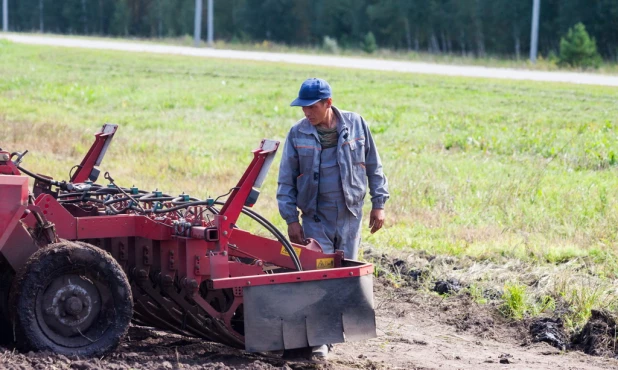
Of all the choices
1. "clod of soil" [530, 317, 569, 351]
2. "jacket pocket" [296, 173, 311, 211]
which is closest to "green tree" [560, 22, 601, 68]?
"clod of soil" [530, 317, 569, 351]

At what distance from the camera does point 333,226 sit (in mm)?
6676

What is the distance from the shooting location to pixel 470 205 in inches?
437

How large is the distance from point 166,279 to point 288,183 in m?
1.16

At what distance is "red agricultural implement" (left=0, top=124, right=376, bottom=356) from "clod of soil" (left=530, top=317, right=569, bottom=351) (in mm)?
1672

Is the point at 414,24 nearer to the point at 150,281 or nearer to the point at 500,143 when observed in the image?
the point at 500,143

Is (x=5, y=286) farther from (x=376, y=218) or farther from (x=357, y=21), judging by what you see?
(x=357, y=21)

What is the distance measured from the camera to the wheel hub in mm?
5508

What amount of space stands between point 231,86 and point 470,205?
1622 centimetres

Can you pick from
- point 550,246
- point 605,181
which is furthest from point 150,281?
point 605,181

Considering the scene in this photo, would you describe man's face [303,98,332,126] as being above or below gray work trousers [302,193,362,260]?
above

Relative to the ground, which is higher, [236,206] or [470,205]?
[236,206]

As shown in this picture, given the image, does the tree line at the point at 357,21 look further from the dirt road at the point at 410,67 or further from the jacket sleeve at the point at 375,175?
the jacket sleeve at the point at 375,175

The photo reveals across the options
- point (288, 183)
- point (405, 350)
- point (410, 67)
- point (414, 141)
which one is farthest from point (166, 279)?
point (410, 67)

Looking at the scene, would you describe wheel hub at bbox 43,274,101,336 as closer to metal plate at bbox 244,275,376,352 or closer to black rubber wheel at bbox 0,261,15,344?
black rubber wheel at bbox 0,261,15,344
